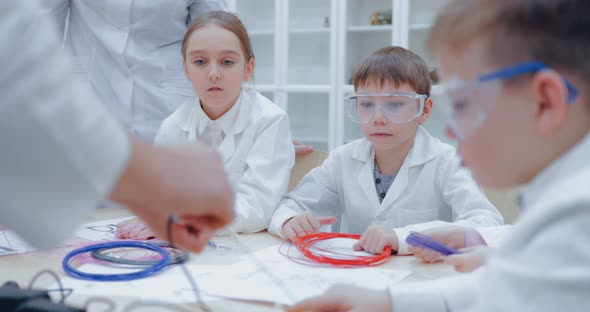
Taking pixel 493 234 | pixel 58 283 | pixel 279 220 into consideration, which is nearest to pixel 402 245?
pixel 493 234

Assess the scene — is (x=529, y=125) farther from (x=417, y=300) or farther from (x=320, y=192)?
(x=320, y=192)

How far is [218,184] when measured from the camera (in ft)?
2.05

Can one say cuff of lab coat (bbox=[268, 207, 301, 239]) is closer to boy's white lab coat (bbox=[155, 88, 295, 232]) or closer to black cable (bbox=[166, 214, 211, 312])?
boy's white lab coat (bbox=[155, 88, 295, 232])

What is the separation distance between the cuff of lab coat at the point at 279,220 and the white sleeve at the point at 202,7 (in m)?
0.81

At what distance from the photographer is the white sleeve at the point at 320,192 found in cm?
162

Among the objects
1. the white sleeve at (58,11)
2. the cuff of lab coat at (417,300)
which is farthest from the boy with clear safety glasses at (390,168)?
the white sleeve at (58,11)

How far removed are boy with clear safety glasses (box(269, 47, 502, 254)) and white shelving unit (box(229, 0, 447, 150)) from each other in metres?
2.13

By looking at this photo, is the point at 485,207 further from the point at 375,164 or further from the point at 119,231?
the point at 119,231

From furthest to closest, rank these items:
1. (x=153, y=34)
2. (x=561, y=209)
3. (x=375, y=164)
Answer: (x=153, y=34) → (x=375, y=164) → (x=561, y=209)

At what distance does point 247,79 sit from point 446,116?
3.92 ft

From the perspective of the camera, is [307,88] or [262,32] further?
[262,32]

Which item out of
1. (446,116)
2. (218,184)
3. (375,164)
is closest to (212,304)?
(218,184)

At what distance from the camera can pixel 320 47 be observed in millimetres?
4383

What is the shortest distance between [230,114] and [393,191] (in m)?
Answer: 0.57
